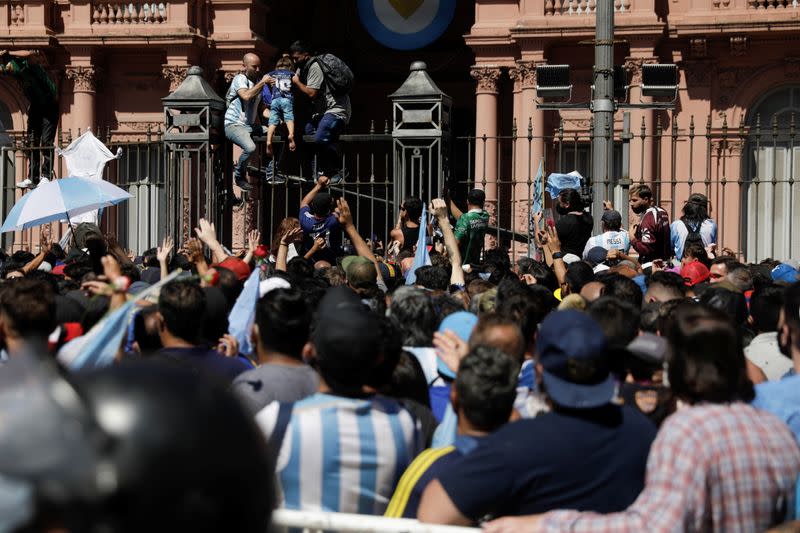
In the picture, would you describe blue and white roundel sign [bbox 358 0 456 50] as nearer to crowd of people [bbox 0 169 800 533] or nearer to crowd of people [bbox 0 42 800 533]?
crowd of people [bbox 0 42 800 533]

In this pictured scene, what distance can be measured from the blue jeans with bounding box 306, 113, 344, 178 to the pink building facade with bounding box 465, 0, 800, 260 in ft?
25.6

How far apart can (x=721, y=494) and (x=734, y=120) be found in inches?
759

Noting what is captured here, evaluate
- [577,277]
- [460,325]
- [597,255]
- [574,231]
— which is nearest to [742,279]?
[577,277]

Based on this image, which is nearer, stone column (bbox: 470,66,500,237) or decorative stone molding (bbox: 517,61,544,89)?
decorative stone molding (bbox: 517,61,544,89)

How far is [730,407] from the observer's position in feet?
11.8

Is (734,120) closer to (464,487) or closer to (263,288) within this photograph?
(263,288)

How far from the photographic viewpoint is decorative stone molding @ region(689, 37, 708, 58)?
2158cm

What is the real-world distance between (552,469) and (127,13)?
21136 mm

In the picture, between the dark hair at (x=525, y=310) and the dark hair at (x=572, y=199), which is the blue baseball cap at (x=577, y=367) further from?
the dark hair at (x=572, y=199)

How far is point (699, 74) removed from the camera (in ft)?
72.0

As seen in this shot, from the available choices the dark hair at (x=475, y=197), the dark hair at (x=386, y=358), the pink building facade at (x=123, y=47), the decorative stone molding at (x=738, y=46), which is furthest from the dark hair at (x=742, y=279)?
the pink building facade at (x=123, y=47)

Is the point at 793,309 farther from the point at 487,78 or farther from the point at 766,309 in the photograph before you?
the point at 487,78

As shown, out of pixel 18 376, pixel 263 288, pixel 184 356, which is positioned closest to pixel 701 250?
pixel 263 288

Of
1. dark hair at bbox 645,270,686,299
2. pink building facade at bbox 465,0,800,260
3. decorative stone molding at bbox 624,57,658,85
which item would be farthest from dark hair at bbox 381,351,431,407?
decorative stone molding at bbox 624,57,658,85
